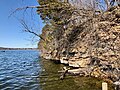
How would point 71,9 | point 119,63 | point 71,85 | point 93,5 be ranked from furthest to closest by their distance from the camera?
point 71,9 → point 93,5 → point 71,85 → point 119,63

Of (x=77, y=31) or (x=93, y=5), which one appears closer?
(x=93, y=5)

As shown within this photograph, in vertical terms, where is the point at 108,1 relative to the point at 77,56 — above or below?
above

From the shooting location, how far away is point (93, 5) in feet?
38.8

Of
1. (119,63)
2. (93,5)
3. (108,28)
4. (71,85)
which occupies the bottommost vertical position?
(71,85)

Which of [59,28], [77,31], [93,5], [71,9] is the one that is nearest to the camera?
[93,5]

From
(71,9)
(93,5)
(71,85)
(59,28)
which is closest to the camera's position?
(71,85)

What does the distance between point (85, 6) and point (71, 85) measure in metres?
5.00

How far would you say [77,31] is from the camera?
1683 centimetres

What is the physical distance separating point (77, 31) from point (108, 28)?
5307mm

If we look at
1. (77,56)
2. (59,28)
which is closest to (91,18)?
(77,56)

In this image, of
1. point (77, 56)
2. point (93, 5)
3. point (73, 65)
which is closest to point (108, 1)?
point (93, 5)

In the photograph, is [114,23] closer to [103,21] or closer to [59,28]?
[103,21]

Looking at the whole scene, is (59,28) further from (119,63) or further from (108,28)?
(119,63)

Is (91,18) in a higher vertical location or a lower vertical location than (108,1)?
lower
